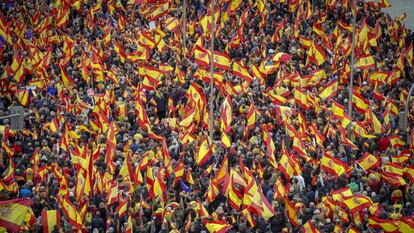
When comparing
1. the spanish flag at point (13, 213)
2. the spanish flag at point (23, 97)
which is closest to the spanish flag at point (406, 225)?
the spanish flag at point (13, 213)

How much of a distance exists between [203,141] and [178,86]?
6565 mm

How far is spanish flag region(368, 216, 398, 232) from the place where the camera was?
76.5 ft

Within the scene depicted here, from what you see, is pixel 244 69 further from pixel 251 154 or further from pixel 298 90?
pixel 251 154

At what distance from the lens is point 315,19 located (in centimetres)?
4097

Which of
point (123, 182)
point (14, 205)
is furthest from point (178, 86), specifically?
point (14, 205)

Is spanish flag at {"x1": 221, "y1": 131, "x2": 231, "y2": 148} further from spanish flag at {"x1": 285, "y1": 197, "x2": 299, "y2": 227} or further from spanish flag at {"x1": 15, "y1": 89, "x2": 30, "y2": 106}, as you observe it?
spanish flag at {"x1": 15, "y1": 89, "x2": 30, "y2": 106}

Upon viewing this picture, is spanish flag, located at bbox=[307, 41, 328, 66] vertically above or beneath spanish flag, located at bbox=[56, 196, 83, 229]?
beneath

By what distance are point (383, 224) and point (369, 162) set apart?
14.4 feet

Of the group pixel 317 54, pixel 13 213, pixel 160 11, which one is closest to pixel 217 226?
pixel 13 213

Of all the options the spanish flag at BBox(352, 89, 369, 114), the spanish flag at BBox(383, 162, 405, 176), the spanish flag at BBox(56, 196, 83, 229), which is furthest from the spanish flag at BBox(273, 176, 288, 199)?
the spanish flag at BBox(352, 89, 369, 114)

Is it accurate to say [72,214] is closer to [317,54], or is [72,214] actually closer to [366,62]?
[366,62]

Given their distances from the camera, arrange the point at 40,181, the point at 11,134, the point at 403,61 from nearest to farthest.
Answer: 1. the point at 40,181
2. the point at 11,134
3. the point at 403,61

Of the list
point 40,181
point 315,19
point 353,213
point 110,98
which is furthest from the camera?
point 315,19

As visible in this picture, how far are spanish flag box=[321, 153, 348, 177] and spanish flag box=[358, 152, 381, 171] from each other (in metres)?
1.13
